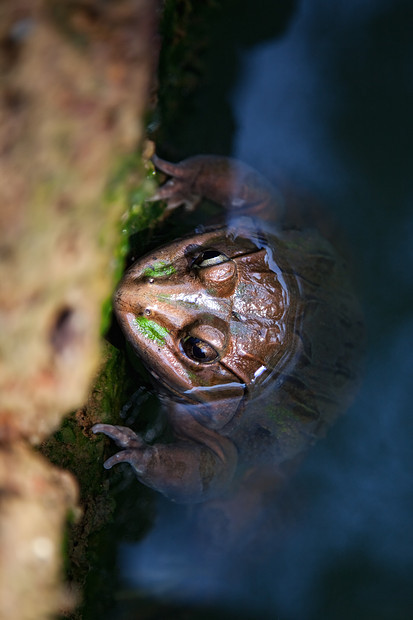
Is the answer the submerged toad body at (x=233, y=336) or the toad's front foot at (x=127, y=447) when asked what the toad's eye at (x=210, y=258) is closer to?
the submerged toad body at (x=233, y=336)

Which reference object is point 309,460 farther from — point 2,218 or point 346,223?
point 2,218

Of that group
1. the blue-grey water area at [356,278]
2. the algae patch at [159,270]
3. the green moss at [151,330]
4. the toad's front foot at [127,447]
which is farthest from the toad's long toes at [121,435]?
the algae patch at [159,270]

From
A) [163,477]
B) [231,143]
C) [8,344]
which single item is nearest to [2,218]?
[8,344]

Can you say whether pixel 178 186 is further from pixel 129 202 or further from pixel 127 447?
pixel 127 447

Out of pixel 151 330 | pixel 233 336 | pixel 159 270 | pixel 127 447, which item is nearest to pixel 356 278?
pixel 233 336

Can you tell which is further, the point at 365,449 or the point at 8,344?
the point at 365,449
